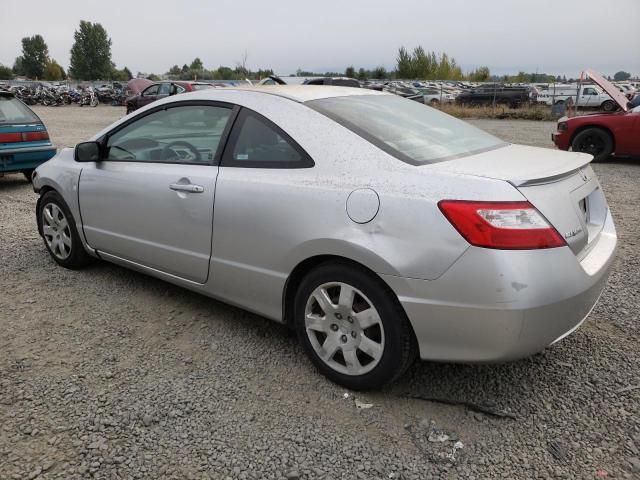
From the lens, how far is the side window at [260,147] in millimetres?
2846

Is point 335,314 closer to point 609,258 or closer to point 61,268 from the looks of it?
point 609,258

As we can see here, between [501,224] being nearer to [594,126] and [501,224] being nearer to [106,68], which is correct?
[594,126]

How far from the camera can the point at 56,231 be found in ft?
14.5

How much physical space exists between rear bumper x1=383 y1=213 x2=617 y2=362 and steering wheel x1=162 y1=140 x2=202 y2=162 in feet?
5.19

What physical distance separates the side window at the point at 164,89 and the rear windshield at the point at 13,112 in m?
12.9

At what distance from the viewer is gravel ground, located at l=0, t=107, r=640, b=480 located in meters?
2.24

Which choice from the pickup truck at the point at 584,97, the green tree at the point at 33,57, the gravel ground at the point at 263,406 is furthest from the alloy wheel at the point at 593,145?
the green tree at the point at 33,57

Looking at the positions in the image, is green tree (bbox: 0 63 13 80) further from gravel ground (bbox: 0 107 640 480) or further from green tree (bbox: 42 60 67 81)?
gravel ground (bbox: 0 107 640 480)

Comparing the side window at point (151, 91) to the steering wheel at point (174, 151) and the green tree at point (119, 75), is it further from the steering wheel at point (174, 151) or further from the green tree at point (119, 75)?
the green tree at point (119, 75)

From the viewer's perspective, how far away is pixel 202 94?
349cm

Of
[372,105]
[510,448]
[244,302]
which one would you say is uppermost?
[372,105]

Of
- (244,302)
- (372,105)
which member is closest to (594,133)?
(372,105)

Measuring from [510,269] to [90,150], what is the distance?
300 cm

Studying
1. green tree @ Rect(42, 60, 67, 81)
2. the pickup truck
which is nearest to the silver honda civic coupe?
the pickup truck
